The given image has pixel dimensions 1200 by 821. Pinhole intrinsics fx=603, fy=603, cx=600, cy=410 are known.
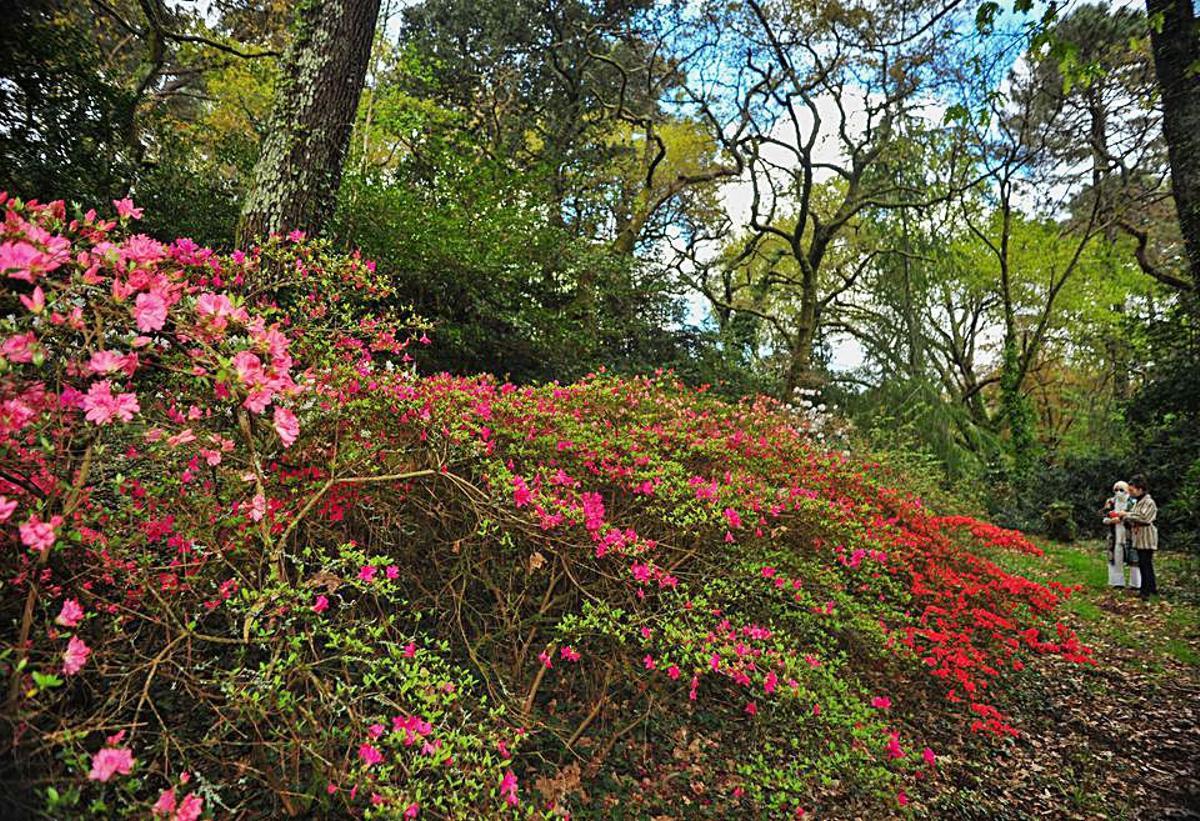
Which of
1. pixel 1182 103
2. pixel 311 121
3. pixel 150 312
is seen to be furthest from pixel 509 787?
pixel 1182 103

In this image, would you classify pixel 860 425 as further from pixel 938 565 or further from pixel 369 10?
pixel 369 10

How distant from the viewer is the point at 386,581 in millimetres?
1812

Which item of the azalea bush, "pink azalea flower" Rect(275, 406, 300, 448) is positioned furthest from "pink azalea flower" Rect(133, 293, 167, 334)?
"pink azalea flower" Rect(275, 406, 300, 448)

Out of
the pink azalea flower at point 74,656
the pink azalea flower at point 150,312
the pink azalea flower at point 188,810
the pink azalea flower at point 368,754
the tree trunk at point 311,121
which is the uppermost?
the tree trunk at point 311,121

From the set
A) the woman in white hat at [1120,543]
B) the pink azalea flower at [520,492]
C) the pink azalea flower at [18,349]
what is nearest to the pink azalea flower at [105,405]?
the pink azalea flower at [18,349]

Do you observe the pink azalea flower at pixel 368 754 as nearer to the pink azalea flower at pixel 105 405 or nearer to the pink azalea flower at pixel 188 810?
the pink azalea flower at pixel 188 810

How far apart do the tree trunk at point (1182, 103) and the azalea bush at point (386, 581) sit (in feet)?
10.1

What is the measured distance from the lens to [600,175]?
11938mm

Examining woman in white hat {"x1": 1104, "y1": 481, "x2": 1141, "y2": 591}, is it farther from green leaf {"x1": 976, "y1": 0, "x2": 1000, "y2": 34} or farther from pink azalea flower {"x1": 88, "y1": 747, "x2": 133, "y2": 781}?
pink azalea flower {"x1": 88, "y1": 747, "x2": 133, "y2": 781}

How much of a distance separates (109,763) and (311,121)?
377 cm

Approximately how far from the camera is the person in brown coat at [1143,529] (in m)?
6.50

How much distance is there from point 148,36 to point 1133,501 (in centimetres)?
1198

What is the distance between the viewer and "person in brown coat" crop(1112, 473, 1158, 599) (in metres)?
6.50

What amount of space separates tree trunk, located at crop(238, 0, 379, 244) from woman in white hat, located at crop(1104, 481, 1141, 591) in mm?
8654
